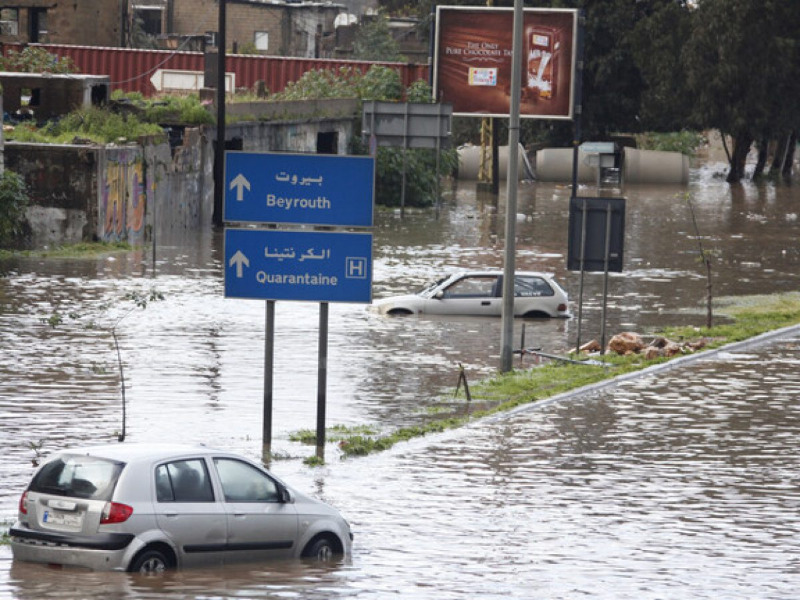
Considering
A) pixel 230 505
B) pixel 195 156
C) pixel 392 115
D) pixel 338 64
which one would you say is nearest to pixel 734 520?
pixel 230 505

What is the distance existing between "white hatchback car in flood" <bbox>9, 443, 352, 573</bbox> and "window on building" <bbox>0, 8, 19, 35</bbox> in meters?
65.3

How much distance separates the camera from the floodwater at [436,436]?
13.5m

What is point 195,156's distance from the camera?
50.2 metres

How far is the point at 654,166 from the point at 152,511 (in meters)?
74.0

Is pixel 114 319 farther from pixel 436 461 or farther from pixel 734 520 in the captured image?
pixel 734 520

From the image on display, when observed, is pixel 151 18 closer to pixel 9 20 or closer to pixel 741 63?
pixel 9 20

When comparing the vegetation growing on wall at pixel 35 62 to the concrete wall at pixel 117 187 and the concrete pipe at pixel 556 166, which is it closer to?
the concrete wall at pixel 117 187

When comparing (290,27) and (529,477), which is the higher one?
(290,27)

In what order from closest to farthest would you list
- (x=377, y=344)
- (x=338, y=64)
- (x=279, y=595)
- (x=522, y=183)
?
(x=279, y=595), (x=377, y=344), (x=338, y=64), (x=522, y=183)

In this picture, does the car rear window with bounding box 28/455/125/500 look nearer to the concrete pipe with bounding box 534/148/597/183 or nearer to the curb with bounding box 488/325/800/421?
the curb with bounding box 488/325/800/421

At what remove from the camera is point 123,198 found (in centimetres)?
4341

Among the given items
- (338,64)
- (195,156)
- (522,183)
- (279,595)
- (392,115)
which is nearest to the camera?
(279,595)

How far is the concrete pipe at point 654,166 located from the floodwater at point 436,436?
44278mm

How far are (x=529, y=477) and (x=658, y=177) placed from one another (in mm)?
67881
